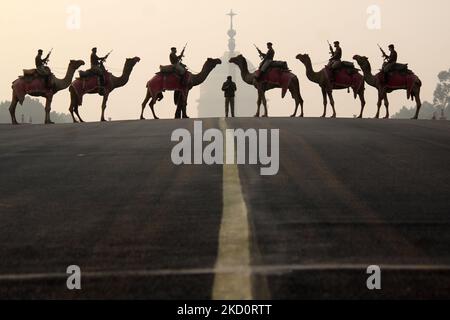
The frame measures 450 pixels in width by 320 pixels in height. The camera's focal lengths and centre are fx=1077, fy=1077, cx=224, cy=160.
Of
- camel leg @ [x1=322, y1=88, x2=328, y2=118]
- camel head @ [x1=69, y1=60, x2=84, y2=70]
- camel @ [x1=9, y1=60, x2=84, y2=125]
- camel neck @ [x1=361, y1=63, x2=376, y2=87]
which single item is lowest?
camel leg @ [x1=322, y1=88, x2=328, y2=118]

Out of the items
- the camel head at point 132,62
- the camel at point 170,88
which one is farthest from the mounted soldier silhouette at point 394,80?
the camel head at point 132,62

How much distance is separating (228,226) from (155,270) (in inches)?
71.5

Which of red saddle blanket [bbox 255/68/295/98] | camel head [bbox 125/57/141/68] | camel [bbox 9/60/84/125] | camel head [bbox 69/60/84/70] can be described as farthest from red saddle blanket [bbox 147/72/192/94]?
camel [bbox 9/60/84/125]

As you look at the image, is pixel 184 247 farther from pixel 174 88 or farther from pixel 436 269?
pixel 174 88

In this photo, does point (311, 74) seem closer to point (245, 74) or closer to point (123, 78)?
point (245, 74)

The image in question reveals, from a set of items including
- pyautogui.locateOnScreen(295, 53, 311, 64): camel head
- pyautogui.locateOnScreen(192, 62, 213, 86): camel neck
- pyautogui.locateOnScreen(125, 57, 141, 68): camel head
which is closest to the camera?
pyautogui.locateOnScreen(192, 62, 213, 86): camel neck

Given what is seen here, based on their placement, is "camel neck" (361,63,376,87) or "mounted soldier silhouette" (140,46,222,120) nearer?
"mounted soldier silhouette" (140,46,222,120)

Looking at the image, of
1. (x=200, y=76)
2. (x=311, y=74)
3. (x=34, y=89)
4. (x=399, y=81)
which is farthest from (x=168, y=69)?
(x=399, y=81)

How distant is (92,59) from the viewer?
39094 millimetres

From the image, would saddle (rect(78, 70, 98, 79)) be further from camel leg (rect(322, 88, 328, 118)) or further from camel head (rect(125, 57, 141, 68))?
camel leg (rect(322, 88, 328, 118))

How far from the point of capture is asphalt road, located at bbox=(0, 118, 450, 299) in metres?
6.46

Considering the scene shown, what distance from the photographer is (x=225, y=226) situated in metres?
8.63

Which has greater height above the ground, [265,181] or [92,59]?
[92,59]
